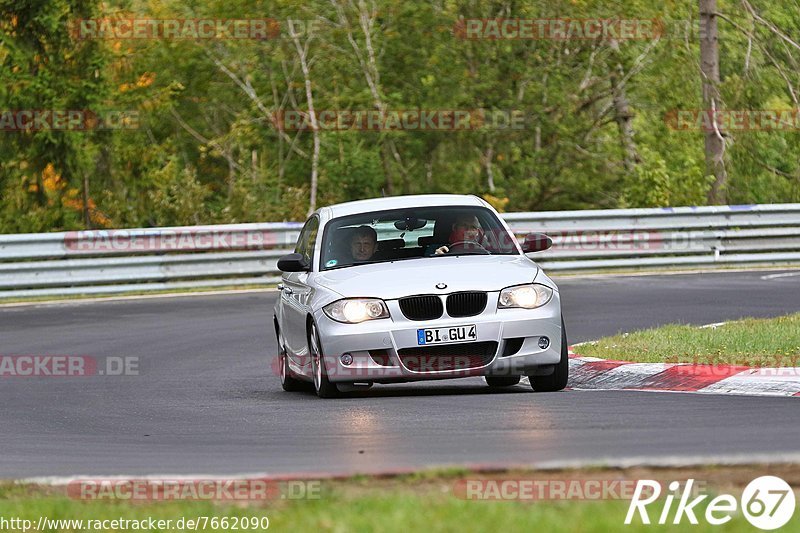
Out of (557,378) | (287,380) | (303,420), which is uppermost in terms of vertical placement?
(303,420)

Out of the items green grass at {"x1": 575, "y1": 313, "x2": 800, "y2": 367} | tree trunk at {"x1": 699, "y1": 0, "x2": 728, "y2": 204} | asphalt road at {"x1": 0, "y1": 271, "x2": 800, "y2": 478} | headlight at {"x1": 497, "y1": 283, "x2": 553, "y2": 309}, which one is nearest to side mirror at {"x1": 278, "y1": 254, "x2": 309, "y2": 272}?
asphalt road at {"x1": 0, "y1": 271, "x2": 800, "y2": 478}

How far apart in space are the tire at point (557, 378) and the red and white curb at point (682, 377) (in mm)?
521

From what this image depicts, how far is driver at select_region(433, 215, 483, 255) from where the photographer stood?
42.8 ft

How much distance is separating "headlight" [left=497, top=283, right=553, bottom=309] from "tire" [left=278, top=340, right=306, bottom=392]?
2324 millimetres

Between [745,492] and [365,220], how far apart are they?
7278 millimetres

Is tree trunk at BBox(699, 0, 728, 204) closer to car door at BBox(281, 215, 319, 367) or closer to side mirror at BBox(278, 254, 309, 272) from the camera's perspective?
car door at BBox(281, 215, 319, 367)

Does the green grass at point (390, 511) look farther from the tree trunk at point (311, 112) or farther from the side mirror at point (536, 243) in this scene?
the tree trunk at point (311, 112)

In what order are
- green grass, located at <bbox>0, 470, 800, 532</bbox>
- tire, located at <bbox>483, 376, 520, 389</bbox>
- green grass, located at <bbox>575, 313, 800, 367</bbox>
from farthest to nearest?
1. tire, located at <bbox>483, 376, 520, 389</bbox>
2. green grass, located at <bbox>575, 313, 800, 367</bbox>
3. green grass, located at <bbox>0, 470, 800, 532</bbox>

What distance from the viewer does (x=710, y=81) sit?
1280 inches

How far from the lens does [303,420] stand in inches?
420

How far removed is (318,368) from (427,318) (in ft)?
3.39

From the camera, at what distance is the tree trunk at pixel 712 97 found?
106 ft

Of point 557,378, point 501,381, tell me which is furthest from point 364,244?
point 557,378

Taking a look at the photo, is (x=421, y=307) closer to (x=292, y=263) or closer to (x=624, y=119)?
(x=292, y=263)
